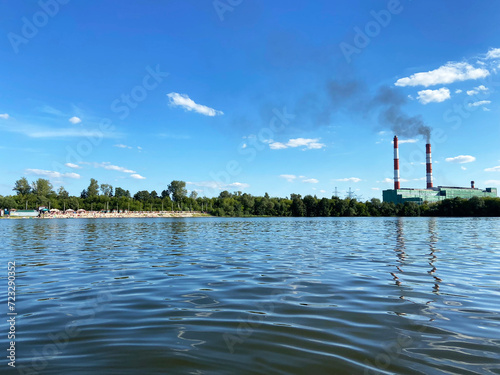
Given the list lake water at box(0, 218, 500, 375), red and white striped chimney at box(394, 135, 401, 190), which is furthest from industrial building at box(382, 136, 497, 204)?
lake water at box(0, 218, 500, 375)

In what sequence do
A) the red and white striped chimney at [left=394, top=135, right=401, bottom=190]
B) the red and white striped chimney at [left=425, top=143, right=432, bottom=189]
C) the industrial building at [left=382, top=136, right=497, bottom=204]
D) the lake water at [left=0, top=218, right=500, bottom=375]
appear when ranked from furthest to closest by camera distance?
the industrial building at [left=382, top=136, right=497, bottom=204] → the red and white striped chimney at [left=394, top=135, right=401, bottom=190] → the red and white striped chimney at [left=425, top=143, right=432, bottom=189] → the lake water at [left=0, top=218, right=500, bottom=375]

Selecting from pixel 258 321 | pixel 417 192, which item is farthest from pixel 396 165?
pixel 258 321

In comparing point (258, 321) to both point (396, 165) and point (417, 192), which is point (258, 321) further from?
point (417, 192)

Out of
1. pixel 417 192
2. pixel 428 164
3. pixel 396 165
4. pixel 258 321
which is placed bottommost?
pixel 258 321

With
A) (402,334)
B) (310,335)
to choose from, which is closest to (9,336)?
(310,335)

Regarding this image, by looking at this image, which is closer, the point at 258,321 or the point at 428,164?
the point at 258,321

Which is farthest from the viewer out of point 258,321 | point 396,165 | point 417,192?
point 417,192

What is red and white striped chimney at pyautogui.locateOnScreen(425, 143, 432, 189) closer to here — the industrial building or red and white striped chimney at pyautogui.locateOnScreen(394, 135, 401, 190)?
the industrial building

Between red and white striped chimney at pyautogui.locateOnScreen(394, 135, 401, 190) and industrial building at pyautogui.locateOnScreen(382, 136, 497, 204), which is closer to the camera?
red and white striped chimney at pyautogui.locateOnScreen(394, 135, 401, 190)

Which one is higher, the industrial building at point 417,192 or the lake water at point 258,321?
the industrial building at point 417,192

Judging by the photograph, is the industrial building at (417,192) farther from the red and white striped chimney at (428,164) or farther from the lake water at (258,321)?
the lake water at (258,321)

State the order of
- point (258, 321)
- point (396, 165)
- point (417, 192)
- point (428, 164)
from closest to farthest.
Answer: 1. point (258, 321)
2. point (396, 165)
3. point (428, 164)
4. point (417, 192)

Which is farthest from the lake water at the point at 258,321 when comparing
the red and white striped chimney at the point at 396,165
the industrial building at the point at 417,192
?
the industrial building at the point at 417,192

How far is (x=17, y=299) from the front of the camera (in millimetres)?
9336
